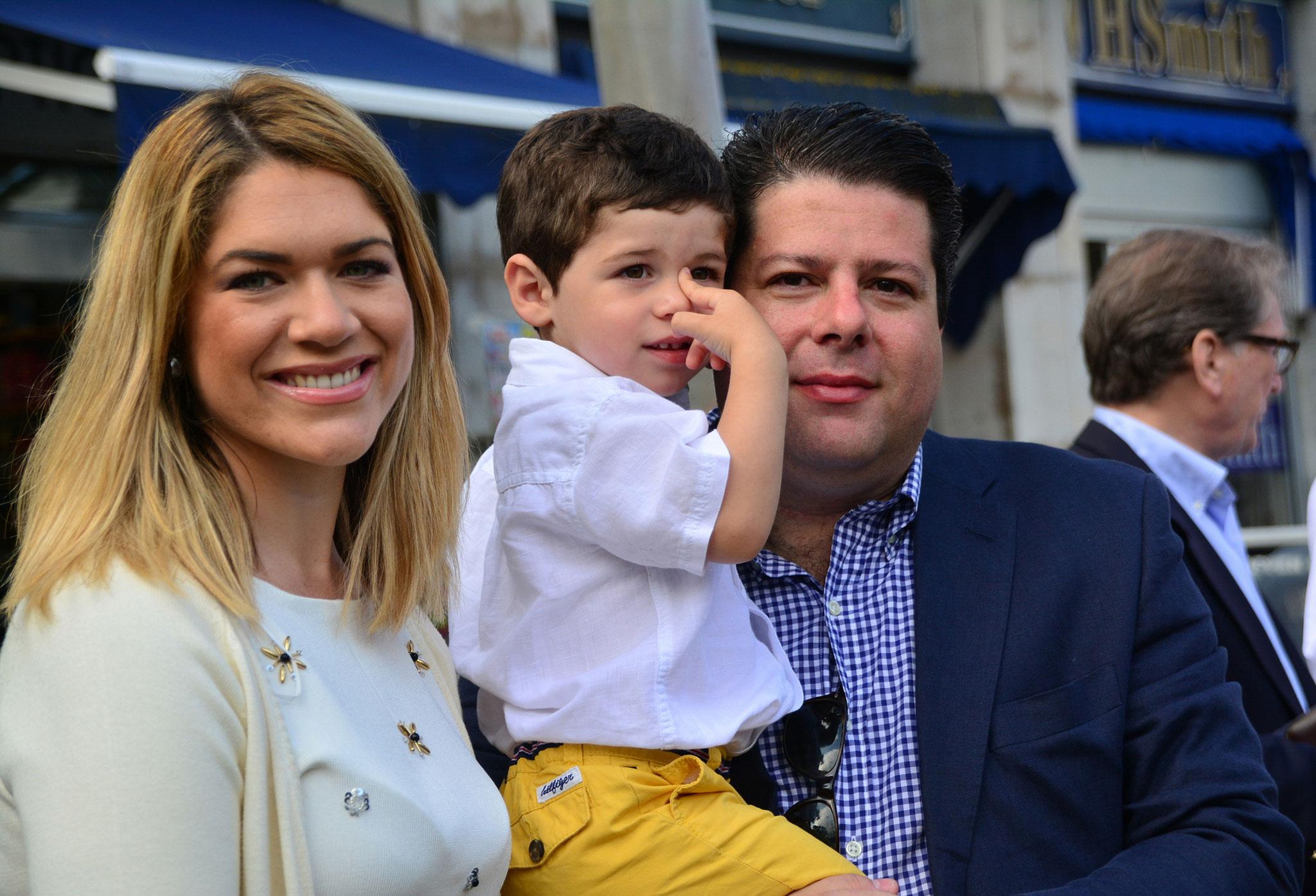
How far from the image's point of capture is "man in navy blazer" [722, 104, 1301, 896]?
2090mm

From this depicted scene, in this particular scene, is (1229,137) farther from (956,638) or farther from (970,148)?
(956,638)

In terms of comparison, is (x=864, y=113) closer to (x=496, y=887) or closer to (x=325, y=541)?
(x=325, y=541)

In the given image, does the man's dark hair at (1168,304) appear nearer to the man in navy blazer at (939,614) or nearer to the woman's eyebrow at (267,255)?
the man in navy blazer at (939,614)

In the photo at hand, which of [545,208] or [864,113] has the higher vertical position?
[864,113]

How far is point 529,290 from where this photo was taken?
7.77 feet

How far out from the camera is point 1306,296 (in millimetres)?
11258

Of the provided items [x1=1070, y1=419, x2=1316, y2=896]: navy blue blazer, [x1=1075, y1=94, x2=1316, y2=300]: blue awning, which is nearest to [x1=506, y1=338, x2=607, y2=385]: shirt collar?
[x1=1070, y1=419, x2=1316, y2=896]: navy blue blazer

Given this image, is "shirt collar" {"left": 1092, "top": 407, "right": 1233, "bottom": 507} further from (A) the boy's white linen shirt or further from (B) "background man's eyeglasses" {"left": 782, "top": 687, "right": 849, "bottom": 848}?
(A) the boy's white linen shirt

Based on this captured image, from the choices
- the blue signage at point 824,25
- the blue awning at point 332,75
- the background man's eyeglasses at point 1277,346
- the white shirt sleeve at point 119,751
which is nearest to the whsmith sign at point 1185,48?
the blue signage at point 824,25

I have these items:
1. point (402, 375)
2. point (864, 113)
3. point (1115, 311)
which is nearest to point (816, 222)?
point (864, 113)

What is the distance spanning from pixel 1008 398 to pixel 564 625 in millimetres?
7832

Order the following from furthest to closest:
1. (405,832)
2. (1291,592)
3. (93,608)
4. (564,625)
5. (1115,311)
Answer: (1291,592), (1115,311), (564,625), (405,832), (93,608)

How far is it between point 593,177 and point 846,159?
48cm

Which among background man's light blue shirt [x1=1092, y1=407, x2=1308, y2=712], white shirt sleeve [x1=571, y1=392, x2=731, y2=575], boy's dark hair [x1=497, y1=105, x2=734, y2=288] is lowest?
background man's light blue shirt [x1=1092, y1=407, x2=1308, y2=712]
